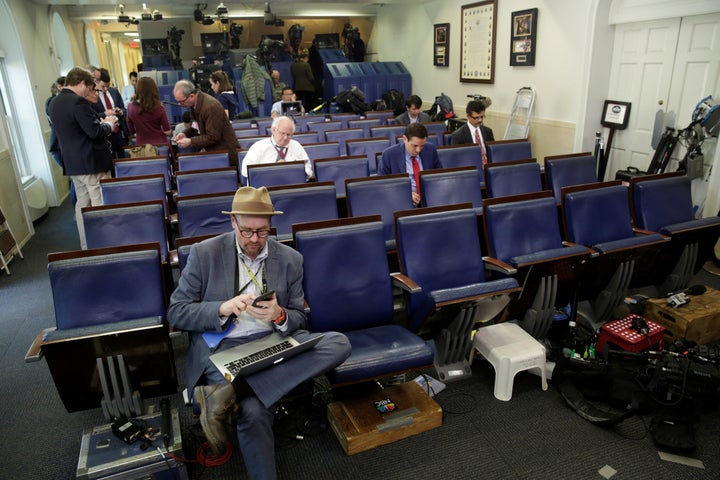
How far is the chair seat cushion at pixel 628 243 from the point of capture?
2910 millimetres

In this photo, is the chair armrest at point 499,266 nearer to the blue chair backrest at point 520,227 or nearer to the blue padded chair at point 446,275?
the blue padded chair at point 446,275

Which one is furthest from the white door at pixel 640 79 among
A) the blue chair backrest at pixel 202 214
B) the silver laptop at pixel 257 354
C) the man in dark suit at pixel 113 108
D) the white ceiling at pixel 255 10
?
the white ceiling at pixel 255 10

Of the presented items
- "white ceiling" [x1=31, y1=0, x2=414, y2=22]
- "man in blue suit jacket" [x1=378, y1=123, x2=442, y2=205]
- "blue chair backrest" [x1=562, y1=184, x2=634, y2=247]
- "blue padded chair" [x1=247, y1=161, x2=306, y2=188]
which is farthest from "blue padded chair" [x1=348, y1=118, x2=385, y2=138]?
"white ceiling" [x1=31, y1=0, x2=414, y2=22]

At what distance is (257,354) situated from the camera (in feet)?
6.61

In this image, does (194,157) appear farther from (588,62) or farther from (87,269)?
(588,62)

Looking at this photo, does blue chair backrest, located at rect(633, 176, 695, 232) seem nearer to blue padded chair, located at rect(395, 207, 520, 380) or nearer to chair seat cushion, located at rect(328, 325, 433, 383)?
blue padded chair, located at rect(395, 207, 520, 380)

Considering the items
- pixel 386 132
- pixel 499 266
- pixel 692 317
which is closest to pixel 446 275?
pixel 499 266

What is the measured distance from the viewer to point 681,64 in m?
4.94

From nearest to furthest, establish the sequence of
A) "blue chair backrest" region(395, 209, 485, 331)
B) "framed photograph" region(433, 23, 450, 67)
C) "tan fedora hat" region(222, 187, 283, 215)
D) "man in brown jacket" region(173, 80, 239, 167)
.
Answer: "tan fedora hat" region(222, 187, 283, 215), "blue chair backrest" region(395, 209, 485, 331), "man in brown jacket" region(173, 80, 239, 167), "framed photograph" region(433, 23, 450, 67)

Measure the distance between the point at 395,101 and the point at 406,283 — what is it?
25.8ft

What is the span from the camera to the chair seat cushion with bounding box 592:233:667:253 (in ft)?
9.55

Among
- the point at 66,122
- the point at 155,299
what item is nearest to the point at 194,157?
the point at 66,122

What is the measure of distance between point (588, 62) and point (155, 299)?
5671mm

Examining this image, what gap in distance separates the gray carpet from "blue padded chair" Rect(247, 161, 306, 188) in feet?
6.17
